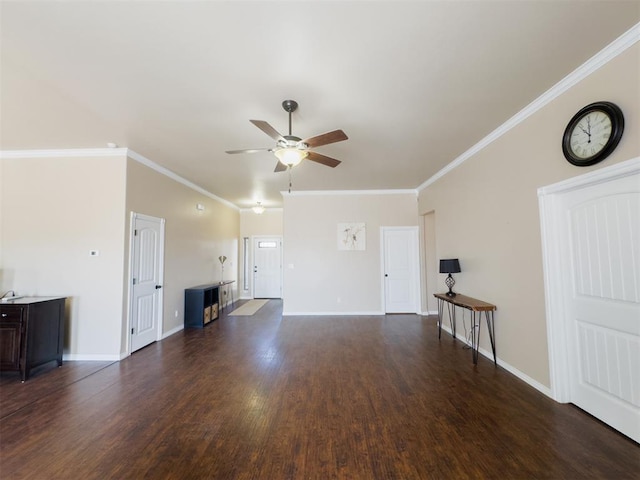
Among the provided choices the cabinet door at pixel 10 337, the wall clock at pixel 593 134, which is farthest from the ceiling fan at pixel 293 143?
the cabinet door at pixel 10 337

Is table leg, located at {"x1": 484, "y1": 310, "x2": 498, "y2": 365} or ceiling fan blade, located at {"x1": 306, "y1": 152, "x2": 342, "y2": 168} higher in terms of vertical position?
ceiling fan blade, located at {"x1": 306, "y1": 152, "x2": 342, "y2": 168}

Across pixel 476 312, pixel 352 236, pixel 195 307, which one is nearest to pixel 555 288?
pixel 476 312

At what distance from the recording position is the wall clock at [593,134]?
6.51 ft

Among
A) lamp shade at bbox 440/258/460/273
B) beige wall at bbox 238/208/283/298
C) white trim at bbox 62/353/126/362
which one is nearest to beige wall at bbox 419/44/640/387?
lamp shade at bbox 440/258/460/273

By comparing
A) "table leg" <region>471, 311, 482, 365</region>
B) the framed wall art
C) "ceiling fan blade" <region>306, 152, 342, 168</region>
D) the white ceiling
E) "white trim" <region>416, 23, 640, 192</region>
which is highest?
the white ceiling

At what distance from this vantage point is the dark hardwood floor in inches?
71.1

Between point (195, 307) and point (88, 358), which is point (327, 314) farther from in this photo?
point (88, 358)

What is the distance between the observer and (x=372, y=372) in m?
3.29

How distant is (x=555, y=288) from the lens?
2568 millimetres

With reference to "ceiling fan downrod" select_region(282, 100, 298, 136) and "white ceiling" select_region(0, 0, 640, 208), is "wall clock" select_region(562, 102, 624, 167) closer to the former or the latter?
"white ceiling" select_region(0, 0, 640, 208)

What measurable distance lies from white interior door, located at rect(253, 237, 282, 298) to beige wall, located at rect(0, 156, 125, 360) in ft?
17.0

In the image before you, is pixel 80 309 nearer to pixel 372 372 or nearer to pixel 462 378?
→ pixel 372 372

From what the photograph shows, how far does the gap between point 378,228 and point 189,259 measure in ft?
13.7

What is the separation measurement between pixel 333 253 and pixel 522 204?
3962 mm
